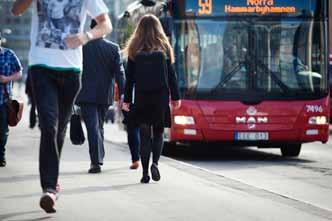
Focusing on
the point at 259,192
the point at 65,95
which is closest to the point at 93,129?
the point at 259,192

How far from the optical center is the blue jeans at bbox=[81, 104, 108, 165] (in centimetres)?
1123

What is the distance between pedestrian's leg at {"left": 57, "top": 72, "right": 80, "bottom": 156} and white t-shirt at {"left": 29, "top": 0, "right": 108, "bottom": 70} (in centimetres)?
9

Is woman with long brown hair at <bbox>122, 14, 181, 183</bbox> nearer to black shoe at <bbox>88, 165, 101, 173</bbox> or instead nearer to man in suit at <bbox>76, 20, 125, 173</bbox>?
black shoe at <bbox>88, 165, 101, 173</bbox>

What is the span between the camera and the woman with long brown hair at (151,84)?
10141 millimetres

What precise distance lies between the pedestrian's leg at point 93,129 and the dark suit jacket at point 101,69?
0.33 ft

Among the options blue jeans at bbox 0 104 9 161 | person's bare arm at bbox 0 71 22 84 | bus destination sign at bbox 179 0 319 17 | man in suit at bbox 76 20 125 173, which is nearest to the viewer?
man in suit at bbox 76 20 125 173

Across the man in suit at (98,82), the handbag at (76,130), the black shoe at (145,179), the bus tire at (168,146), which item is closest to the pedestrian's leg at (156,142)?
the black shoe at (145,179)

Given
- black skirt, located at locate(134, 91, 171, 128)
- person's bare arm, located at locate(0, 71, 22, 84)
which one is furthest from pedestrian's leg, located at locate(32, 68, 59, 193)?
person's bare arm, located at locate(0, 71, 22, 84)

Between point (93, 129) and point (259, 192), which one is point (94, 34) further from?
point (93, 129)

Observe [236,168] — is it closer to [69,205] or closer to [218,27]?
[218,27]

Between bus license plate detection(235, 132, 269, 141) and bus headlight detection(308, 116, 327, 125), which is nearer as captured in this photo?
bus license plate detection(235, 132, 269, 141)

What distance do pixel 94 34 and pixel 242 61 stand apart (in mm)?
8532

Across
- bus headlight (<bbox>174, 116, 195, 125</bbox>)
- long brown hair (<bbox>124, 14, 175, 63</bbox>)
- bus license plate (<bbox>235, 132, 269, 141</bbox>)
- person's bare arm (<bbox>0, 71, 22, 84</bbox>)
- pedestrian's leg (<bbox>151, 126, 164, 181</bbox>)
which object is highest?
long brown hair (<bbox>124, 14, 175, 63</bbox>)

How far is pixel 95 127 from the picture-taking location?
11.4 meters
